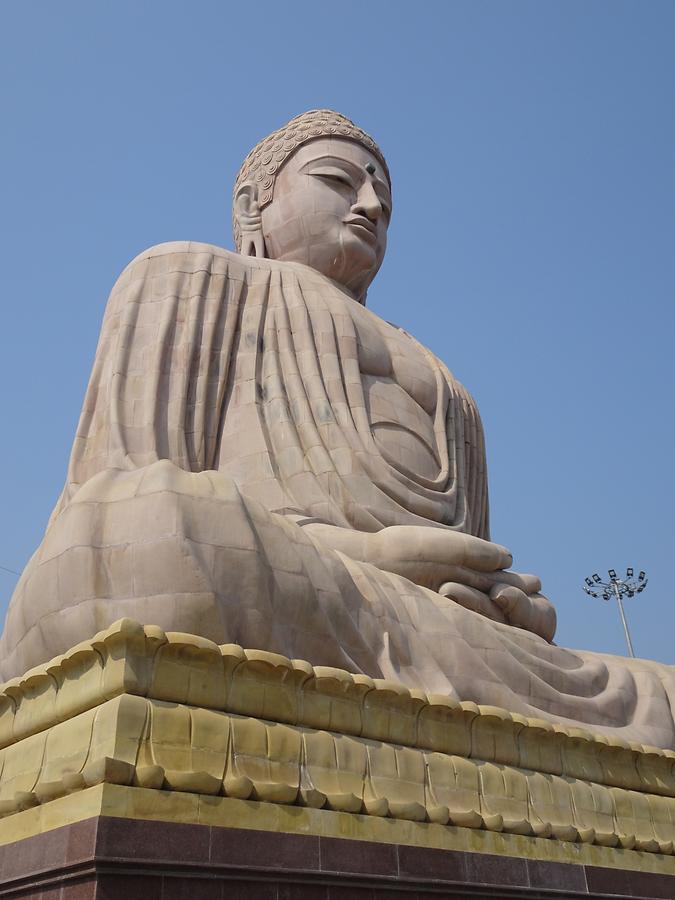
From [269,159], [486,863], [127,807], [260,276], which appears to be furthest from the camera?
[269,159]

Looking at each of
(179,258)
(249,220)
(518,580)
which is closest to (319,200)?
(249,220)

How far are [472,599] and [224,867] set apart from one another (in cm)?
290

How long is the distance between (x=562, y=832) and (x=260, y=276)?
4.54 metres

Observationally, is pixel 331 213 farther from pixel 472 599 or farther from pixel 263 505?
pixel 263 505

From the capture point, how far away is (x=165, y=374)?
6602mm

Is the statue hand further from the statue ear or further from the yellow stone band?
the statue ear

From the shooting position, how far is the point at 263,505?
4754mm

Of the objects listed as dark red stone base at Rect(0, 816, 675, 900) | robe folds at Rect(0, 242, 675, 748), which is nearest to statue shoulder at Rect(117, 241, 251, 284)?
robe folds at Rect(0, 242, 675, 748)

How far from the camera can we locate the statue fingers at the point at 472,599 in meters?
5.65

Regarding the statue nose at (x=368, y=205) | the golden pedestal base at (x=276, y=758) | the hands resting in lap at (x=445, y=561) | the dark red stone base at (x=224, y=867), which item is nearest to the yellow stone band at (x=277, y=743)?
the golden pedestal base at (x=276, y=758)

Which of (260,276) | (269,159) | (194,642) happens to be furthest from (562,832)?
(269,159)

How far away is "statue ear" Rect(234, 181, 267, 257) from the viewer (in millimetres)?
8656

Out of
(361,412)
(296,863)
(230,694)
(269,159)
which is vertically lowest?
(296,863)

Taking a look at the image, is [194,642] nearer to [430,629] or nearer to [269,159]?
[430,629]
